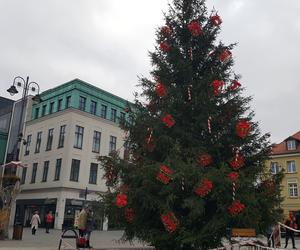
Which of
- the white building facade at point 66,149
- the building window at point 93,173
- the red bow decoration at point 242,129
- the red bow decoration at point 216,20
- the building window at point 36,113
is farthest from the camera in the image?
the building window at point 36,113

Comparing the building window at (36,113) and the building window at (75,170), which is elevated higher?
the building window at (36,113)

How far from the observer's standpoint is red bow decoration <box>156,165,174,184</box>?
10757mm

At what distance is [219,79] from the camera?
13383mm

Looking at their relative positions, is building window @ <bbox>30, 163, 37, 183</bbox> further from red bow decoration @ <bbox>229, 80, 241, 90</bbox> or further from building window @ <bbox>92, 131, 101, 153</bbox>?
red bow decoration @ <bbox>229, 80, 241, 90</bbox>

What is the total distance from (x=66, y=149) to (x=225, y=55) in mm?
31635

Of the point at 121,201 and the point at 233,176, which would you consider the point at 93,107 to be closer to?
the point at 121,201

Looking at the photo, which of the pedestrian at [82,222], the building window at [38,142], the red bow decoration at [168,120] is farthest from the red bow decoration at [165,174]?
the building window at [38,142]

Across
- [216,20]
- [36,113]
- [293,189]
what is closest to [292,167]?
[293,189]

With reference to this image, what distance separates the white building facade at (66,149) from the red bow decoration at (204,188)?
3190 centimetres

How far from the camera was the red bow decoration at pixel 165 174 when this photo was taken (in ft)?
35.3

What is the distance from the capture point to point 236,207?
10.6 meters

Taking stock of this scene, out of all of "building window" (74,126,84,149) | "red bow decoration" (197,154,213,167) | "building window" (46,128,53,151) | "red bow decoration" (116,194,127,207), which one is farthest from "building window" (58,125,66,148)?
"red bow decoration" (197,154,213,167)

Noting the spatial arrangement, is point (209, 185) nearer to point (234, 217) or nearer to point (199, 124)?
point (234, 217)

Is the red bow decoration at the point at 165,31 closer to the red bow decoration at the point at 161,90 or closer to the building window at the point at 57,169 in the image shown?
the red bow decoration at the point at 161,90
